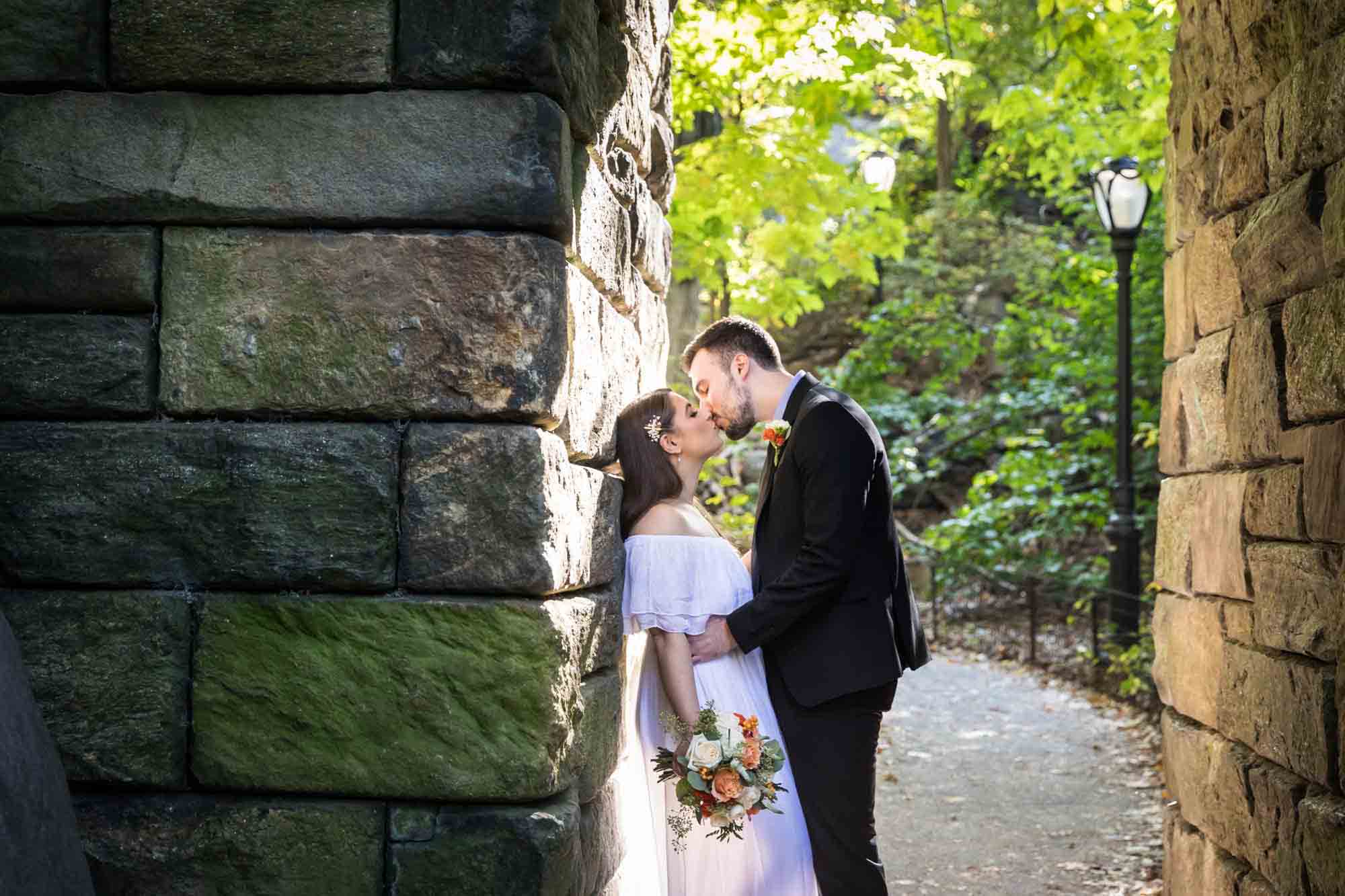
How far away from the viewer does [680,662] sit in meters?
3.63

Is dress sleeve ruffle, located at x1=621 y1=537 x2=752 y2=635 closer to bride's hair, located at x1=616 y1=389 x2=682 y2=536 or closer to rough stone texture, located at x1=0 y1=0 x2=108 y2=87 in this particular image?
bride's hair, located at x1=616 y1=389 x2=682 y2=536

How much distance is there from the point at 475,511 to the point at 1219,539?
2.71 metres

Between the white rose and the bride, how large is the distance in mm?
127

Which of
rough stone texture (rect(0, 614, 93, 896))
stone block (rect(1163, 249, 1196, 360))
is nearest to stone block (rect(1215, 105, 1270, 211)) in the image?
stone block (rect(1163, 249, 1196, 360))

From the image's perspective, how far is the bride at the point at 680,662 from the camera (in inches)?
140

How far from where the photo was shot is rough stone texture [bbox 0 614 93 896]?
209 centimetres

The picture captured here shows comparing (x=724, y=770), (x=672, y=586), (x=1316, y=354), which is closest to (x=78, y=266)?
(x=672, y=586)

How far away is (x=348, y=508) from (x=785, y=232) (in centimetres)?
798

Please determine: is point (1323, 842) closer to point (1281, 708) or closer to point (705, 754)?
point (1281, 708)

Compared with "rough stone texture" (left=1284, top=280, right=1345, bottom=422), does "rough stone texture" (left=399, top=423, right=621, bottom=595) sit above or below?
below

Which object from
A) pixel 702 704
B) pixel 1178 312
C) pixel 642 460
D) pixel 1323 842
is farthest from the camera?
pixel 1178 312

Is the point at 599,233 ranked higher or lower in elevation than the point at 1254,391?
higher

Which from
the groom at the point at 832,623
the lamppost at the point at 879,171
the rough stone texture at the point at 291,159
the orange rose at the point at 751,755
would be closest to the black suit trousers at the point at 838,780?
the groom at the point at 832,623

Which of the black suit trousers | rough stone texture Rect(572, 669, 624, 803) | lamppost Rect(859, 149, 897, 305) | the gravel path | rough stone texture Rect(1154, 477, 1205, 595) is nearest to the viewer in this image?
rough stone texture Rect(572, 669, 624, 803)
